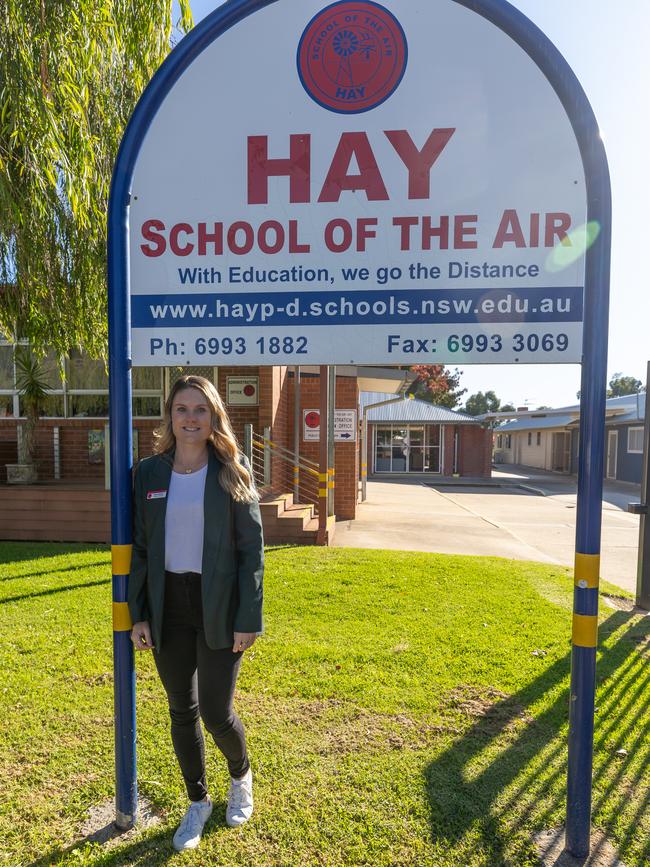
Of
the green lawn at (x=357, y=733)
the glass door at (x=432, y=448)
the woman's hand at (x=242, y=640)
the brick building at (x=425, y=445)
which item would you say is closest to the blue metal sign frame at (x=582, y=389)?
the green lawn at (x=357, y=733)

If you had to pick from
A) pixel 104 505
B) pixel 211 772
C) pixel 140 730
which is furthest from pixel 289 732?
pixel 104 505

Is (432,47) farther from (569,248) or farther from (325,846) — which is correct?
(325,846)

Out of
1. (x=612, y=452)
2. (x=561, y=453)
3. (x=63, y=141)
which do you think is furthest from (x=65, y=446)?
(x=561, y=453)

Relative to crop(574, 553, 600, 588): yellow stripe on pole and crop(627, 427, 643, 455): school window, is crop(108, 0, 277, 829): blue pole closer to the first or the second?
crop(574, 553, 600, 588): yellow stripe on pole

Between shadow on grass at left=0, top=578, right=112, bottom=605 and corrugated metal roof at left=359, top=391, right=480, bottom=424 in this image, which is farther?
corrugated metal roof at left=359, top=391, right=480, bottom=424

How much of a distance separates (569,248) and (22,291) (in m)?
4.36

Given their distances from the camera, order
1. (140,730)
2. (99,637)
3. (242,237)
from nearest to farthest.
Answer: (242,237) < (140,730) < (99,637)

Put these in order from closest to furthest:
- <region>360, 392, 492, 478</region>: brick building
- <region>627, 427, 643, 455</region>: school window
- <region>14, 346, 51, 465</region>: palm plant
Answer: <region>14, 346, 51, 465</region>: palm plant < <region>627, 427, 643, 455</region>: school window < <region>360, 392, 492, 478</region>: brick building

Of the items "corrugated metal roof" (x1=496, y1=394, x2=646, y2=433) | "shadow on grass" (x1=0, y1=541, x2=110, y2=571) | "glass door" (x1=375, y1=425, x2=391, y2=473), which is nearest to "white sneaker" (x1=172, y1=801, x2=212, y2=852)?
"shadow on grass" (x1=0, y1=541, x2=110, y2=571)

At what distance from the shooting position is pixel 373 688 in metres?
3.74

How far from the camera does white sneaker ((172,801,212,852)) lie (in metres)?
2.30

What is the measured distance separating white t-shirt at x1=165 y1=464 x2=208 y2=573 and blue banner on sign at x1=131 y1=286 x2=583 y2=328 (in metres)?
0.81

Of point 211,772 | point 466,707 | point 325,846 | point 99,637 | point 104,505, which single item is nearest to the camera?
point 325,846

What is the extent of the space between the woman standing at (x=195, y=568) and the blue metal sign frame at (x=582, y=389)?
16 centimetres
